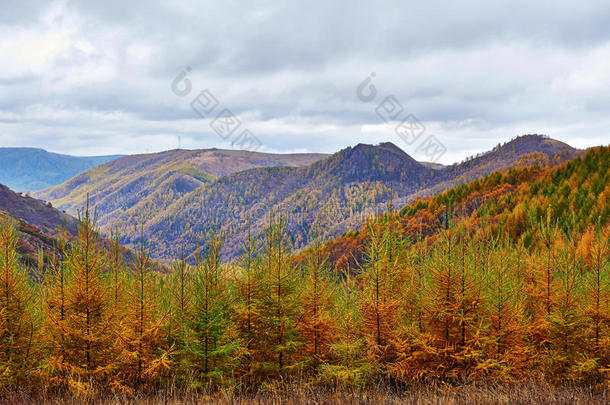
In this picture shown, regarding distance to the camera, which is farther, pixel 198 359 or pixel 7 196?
pixel 7 196

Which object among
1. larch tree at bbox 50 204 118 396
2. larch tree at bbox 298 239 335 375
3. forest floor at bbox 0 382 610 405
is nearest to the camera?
forest floor at bbox 0 382 610 405

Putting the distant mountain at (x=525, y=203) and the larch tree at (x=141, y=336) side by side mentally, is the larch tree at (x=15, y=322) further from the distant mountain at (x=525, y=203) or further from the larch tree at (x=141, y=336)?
the distant mountain at (x=525, y=203)

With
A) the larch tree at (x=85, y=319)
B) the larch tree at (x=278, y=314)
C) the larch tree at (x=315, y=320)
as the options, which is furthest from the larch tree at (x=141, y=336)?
the larch tree at (x=315, y=320)

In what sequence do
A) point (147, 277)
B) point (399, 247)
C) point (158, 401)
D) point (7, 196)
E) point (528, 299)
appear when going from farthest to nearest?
point (7, 196) → point (399, 247) → point (528, 299) → point (147, 277) → point (158, 401)

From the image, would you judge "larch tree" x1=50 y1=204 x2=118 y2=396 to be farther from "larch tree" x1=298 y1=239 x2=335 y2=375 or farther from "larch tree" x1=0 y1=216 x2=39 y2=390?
"larch tree" x1=298 y1=239 x2=335 y2=375

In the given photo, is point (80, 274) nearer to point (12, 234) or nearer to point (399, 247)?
point (12, 234)

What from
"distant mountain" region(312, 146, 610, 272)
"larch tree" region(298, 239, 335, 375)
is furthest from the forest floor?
"distant mountain" region(312, 146, 610, 272)

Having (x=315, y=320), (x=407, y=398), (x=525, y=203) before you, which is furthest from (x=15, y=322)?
(x=525, y=203)

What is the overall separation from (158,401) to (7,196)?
21502 centimetres

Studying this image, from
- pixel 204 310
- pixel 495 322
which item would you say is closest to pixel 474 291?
pixel 495 322

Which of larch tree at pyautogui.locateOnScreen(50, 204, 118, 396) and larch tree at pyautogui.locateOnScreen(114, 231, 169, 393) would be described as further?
larch tree at pyautogui.locateOnScreen(114, 231, 169, 393)

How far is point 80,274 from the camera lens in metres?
9.88

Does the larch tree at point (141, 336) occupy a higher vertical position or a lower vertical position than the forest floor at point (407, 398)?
higher

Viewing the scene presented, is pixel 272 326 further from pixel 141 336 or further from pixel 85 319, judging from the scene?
pixel 85 319
